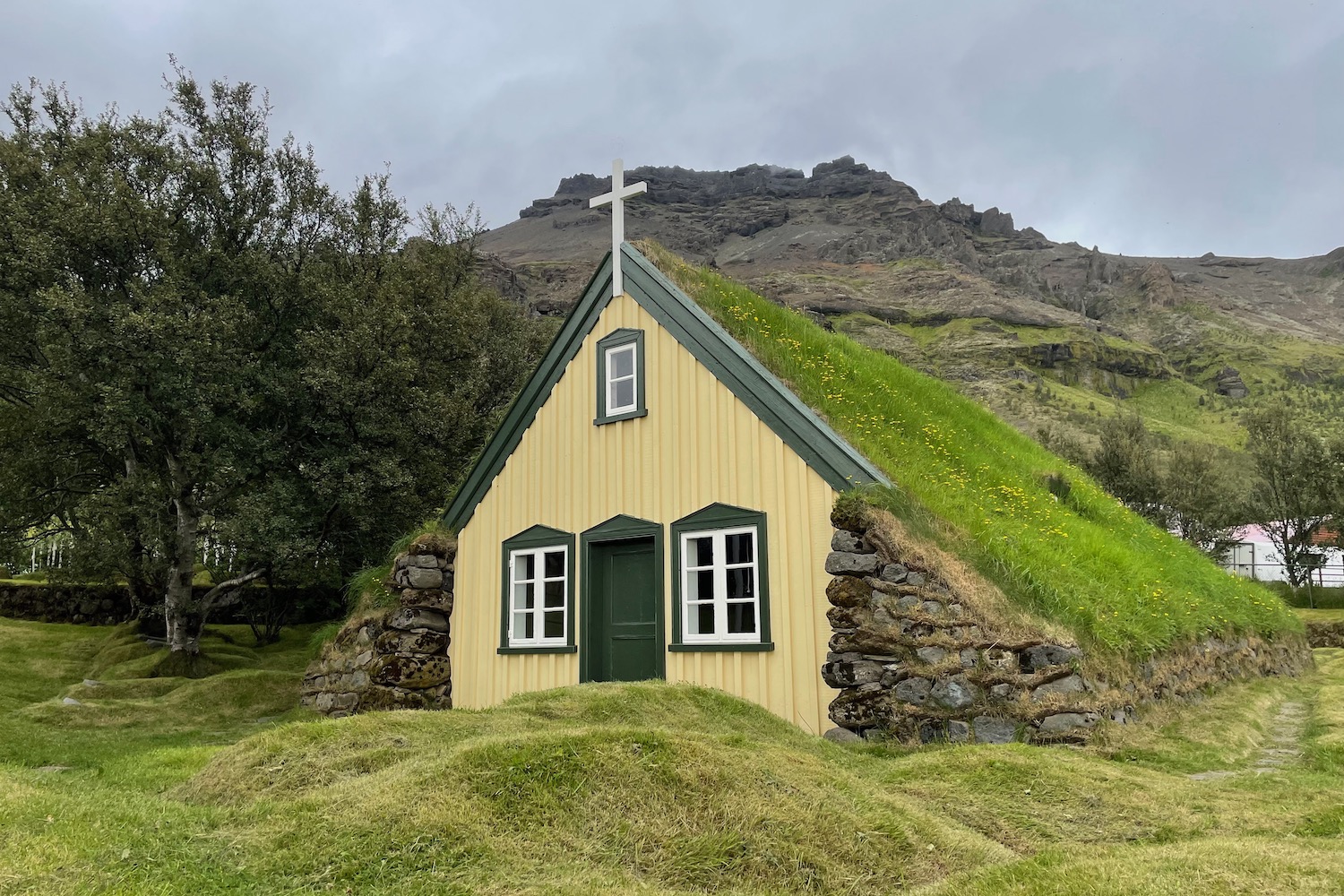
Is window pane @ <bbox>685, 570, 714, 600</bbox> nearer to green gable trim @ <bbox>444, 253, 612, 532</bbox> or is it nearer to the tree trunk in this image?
green gable trim @ <bbox>444, 253, 612, 532</bbox>

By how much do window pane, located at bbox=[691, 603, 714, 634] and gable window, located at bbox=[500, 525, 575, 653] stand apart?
205 centimetres

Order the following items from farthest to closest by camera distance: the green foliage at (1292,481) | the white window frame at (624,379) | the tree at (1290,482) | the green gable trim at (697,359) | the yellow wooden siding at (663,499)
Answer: the tree at (1290,482) → the green foliage at (1292,481) → the white window frame at (624,379) → the green gable trim at (697,359) → the yellow wooden siding at (663,499)

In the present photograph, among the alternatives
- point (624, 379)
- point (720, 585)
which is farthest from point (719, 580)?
point (624, 379)

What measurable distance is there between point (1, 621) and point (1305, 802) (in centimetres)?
2477

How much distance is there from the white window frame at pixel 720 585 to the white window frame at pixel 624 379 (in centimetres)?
213

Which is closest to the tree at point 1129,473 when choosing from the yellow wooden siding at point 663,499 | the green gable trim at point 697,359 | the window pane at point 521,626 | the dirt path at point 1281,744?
the dirt path at point 1281,744

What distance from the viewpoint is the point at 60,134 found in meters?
19.6

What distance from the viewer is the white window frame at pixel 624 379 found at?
39.8 ft

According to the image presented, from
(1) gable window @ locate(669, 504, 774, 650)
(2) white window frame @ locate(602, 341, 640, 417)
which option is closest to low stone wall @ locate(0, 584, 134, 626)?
(2) white window frame @ locate(602, 341, 640, 417)

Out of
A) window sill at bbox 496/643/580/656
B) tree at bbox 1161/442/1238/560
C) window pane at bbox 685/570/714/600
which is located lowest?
window sill at bbox 496/643/580/656

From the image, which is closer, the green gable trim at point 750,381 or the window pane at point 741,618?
the green gable trim at point 750,381

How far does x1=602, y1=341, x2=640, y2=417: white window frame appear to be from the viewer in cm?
1214

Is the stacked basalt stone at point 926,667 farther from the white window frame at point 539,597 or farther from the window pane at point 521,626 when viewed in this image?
the window pane at point 521,626

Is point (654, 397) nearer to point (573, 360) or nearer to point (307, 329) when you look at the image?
point (573, 360)
